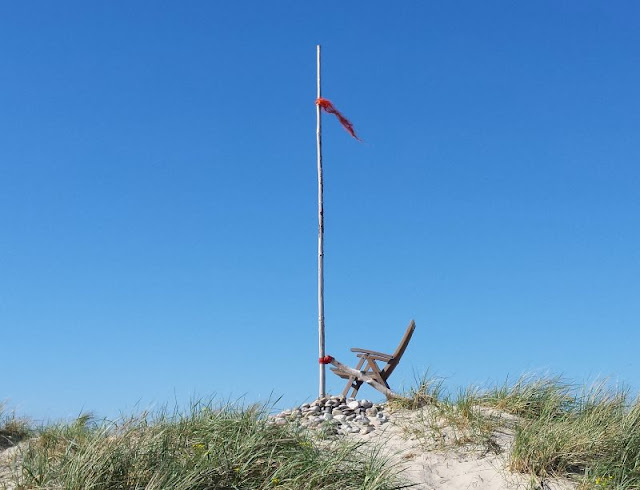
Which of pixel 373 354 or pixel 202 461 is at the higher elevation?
pixel 373 354

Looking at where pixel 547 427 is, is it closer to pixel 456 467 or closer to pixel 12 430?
pixel 456 467

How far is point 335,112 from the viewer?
496 inches

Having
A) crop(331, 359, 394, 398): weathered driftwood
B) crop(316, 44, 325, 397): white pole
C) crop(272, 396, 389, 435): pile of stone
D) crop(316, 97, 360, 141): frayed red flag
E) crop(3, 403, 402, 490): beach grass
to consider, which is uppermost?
crop(316, 97, 360, 141): frayed red flag

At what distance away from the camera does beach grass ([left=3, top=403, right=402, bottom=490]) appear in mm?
5770

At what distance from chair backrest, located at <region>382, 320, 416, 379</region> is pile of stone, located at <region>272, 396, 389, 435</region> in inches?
26.8

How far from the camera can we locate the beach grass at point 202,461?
577 cm

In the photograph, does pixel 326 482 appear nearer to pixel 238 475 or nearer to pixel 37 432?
pixel 238 475

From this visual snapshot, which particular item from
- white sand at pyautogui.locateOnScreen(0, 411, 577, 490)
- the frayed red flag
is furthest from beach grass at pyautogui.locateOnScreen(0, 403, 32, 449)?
the frayed red flag

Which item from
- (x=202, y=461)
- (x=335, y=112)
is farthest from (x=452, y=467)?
(x=335, y=112)

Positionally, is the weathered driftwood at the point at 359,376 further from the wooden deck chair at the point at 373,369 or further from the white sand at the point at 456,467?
the white sand at the point at 456,467

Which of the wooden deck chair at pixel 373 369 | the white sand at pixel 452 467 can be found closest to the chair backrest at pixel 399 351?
the wooden deck chair at pixel 373 369

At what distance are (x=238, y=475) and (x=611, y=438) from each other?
438 cm

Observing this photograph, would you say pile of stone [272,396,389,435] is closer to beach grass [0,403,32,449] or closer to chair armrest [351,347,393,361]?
chair armrest [351,347,393,361]

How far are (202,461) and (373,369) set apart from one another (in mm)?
4970
